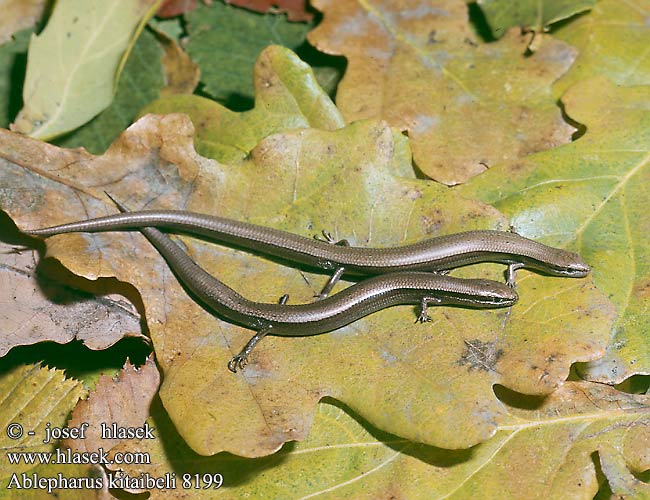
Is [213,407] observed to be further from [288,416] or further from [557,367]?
[557,367]

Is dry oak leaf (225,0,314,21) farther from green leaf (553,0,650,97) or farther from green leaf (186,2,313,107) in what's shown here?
green leaf (553,0,650,97)

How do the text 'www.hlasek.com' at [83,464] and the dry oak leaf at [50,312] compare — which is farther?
the dry oak leaf at [50,312]

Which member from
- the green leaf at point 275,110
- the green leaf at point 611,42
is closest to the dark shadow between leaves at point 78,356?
the green leaf at point 275,110

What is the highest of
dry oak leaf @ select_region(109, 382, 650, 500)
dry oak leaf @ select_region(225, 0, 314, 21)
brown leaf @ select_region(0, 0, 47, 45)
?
brown leaf @ select_region(0, 0, 47, 45)

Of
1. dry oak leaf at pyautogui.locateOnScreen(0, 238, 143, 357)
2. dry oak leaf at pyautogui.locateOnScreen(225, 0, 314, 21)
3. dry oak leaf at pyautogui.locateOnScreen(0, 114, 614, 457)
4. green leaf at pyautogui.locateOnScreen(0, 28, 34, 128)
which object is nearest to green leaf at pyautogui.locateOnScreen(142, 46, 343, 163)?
dry oak leaf at pyautogui.locateOnScreen(0, 114, 614, 457)

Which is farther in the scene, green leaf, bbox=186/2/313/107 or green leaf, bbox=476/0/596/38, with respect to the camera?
green leaf, bbox=186/2/313/107

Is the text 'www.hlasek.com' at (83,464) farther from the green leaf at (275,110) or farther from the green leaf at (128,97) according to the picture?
the green leaf at (128,97)

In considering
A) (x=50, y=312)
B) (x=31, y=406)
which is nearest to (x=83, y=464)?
(x=31, y=406)
